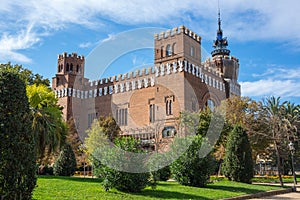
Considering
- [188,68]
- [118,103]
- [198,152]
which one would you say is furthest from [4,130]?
[118,103]

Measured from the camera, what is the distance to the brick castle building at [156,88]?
30.7m

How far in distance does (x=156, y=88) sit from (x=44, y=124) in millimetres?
19080

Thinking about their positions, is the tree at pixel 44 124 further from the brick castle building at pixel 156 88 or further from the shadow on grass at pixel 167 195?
the brick castle building at pixel 156 88

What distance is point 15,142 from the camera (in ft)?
18.9

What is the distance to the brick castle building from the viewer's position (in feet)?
101

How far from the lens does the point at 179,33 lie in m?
31.8

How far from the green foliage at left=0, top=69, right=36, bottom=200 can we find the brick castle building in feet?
78.1

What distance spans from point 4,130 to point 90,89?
119 ft

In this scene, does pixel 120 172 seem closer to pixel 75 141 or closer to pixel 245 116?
pixel 245 116

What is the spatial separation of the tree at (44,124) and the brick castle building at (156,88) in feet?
48.0

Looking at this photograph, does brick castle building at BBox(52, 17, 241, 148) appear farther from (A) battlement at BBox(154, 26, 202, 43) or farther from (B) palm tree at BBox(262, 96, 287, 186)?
(B) palm tree at BBox(262, 96, 287, 186)

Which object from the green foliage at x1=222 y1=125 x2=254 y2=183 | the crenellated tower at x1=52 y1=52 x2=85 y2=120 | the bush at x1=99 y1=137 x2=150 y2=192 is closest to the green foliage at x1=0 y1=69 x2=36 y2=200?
the bush at x1=99 y1=137 x2=150 y2=192

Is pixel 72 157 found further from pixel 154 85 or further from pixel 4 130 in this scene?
pixel 154 85

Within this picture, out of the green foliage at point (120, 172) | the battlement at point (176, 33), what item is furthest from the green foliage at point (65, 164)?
the battlement at point (176, 33)
